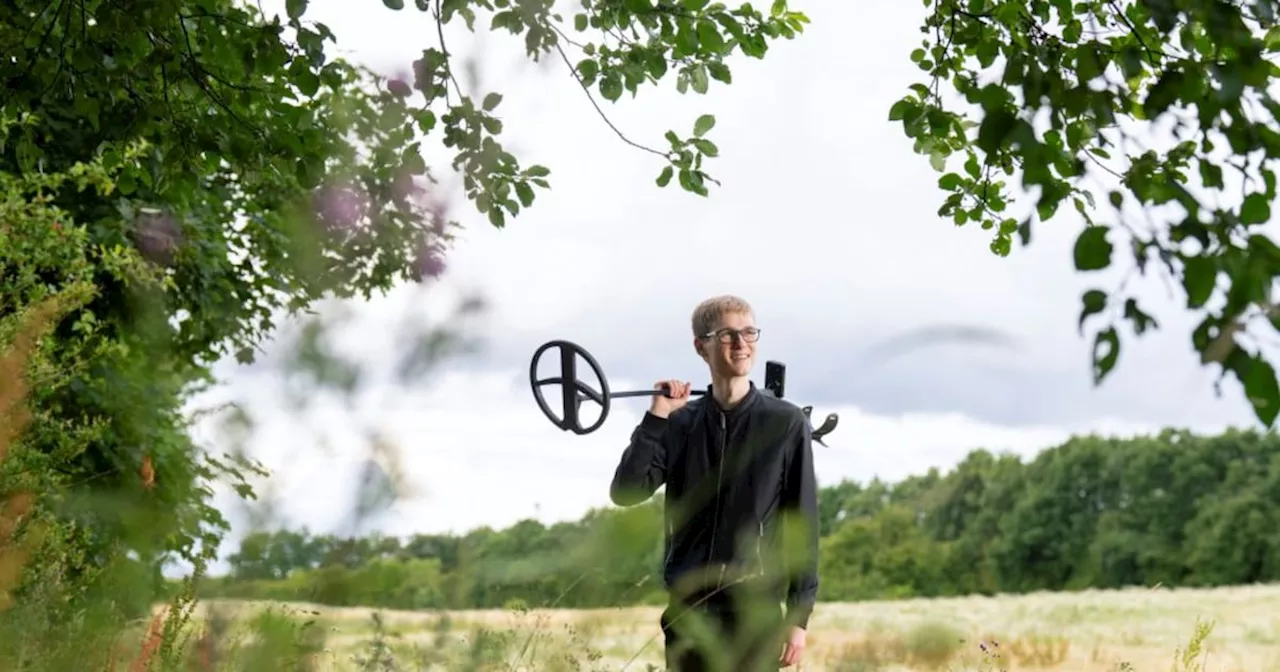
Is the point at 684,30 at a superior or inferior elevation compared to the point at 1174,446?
inferior

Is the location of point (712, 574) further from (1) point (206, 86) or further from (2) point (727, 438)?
(1) point (206, 86)

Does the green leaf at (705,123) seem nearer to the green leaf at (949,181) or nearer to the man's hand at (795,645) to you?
the green leaf at (949,181)

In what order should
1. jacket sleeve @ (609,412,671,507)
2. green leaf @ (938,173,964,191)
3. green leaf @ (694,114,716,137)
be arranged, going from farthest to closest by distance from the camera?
green leaf @ (938,173,964,191) < green leaf @ (694,114,716,137) < jacket sleeve @ (609,412,671,507)

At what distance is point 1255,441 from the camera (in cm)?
5175

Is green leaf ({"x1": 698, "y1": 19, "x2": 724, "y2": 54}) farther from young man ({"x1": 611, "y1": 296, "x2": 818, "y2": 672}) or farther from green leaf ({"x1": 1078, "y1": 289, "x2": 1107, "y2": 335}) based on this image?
green leaf ({"x1": 1078, "y1": 289, "x2": 1107, "y2": 335})

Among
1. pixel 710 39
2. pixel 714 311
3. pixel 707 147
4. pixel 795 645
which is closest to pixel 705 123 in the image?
pixel 707 147

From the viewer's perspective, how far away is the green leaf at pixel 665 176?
6633 mm

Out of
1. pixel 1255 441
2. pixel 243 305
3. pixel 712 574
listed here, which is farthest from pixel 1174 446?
pixel 712 574

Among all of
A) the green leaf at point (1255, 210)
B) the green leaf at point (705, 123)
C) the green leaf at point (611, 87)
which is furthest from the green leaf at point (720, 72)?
the green leaf at point (1255, 210)

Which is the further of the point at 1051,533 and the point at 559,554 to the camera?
the point at 1051,533

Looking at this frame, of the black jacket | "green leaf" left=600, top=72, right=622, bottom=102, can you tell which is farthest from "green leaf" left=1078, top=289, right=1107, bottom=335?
"green leaf" left=600, top=72, right=622, bottom=102

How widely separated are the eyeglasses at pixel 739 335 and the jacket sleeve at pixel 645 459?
0.36 m

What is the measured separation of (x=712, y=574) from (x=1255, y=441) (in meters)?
55.0

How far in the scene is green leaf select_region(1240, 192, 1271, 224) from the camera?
2.57 meters
